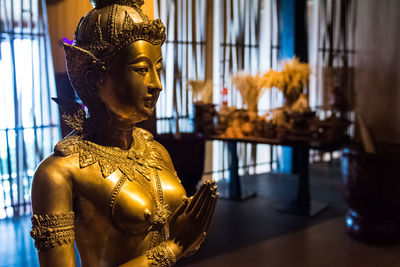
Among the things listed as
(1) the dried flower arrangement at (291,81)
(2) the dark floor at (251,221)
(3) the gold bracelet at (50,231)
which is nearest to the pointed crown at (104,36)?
(3) the gold bracelet at (50,231)

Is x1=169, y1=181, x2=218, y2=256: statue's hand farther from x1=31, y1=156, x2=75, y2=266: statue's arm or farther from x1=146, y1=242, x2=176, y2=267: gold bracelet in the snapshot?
x1=31, y1=156, x2=75, y2=266: statue's arm

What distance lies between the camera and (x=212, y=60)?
605 centimetres

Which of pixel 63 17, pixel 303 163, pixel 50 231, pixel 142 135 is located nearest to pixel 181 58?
pixel 303 163

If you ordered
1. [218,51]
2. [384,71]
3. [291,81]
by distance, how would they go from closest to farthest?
[291,81], [384,71], [218,51]

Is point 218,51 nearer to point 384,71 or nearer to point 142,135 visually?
point 384,71

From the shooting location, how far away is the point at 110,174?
1.22 metres

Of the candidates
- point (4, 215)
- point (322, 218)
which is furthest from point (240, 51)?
point (4, 215)

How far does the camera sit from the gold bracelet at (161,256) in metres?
1.25

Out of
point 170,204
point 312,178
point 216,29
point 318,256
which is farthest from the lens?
point 312,178

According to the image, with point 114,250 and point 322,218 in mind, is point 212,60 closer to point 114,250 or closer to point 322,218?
point 322,218

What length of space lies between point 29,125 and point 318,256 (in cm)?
303

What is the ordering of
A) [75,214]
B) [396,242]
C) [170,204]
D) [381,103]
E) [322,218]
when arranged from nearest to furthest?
[75,214] < [170,204] < [396,242] < [322,218] < [381,103]

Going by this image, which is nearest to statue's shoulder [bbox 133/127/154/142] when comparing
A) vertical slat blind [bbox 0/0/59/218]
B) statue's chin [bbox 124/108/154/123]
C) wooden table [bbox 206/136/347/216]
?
statue's chin [bbox 124/108/154/123]

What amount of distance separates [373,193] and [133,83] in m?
3.17
